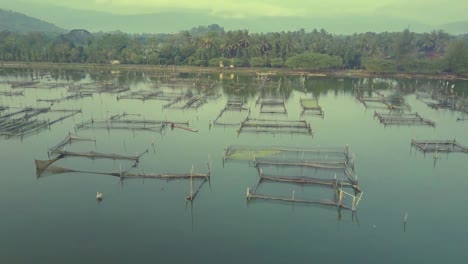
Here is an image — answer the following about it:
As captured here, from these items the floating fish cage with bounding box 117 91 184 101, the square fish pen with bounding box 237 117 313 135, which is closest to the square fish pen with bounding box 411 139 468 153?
the square fish pen with bounding box 237 117 313 135

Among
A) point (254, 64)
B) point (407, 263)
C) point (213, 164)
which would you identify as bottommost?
point (407, 263)

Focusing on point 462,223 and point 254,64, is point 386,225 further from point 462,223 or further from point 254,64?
point 254,64

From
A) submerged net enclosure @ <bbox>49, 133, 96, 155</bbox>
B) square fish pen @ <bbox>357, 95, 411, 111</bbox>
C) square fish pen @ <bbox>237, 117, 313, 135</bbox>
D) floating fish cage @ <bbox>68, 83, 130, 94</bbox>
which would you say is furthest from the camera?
floating fish cage @ <bbox>68, 83, 130, 94</bbox>

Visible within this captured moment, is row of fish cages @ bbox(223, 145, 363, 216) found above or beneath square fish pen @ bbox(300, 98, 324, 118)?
beneath

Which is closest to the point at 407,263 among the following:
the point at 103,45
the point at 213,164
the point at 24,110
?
the point at 213,164

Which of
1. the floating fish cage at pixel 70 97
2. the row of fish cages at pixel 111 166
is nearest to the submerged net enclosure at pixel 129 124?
the row of fish cages at pixel 111 166

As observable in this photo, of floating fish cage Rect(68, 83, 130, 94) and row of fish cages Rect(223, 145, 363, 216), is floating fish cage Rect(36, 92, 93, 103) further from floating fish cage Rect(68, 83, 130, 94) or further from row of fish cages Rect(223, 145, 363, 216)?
row of fish cages Rect(223, 145, 363, 216)
